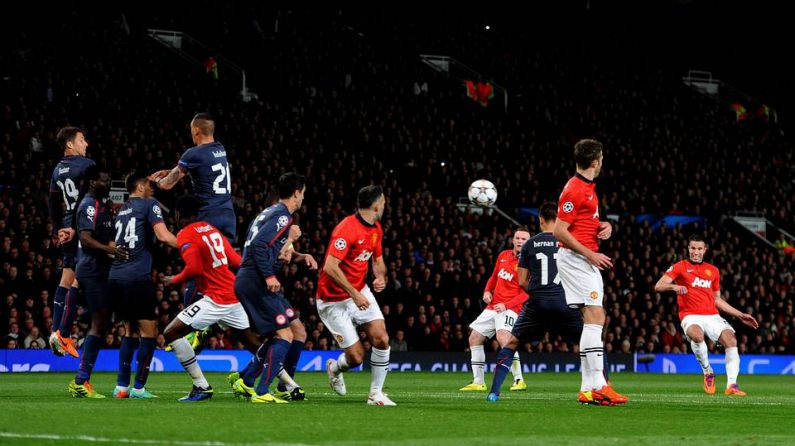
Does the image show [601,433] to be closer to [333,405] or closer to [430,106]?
[333,405]

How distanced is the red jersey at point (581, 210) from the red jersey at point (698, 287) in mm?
5411

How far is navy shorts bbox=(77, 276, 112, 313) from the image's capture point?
12359 mm

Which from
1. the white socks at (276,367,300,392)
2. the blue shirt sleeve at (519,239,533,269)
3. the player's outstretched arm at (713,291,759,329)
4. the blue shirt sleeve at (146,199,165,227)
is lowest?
the white socks at (276,367,300,392)

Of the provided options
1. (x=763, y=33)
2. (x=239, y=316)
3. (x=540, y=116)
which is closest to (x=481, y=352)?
(x=239, y=316)

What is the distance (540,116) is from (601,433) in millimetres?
32081

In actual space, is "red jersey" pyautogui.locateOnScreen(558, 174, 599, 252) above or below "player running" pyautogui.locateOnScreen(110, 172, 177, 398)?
above

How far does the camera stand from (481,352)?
1675 cm

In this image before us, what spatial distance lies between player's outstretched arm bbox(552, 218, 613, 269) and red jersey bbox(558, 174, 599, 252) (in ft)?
0.34

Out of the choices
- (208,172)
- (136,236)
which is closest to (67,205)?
(136,236)

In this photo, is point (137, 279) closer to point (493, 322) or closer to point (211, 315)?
point (211, 315)

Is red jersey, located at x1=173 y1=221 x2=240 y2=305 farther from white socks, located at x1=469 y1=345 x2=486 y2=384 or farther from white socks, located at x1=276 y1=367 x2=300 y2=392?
white socks, located at x1=469 y1=345 x2=486 y2=384

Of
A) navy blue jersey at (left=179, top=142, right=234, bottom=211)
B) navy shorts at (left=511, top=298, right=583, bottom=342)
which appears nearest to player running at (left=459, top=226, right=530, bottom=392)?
navy shorts at (left=511, top=298, right=583, bottom=342)

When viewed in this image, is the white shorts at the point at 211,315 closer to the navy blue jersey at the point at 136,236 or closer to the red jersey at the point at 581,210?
the navy blue jersey at the point at 136,236

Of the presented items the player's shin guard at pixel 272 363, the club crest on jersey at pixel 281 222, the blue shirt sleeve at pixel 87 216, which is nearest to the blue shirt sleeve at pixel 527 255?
the club crest on jersey at pixel 281 222
